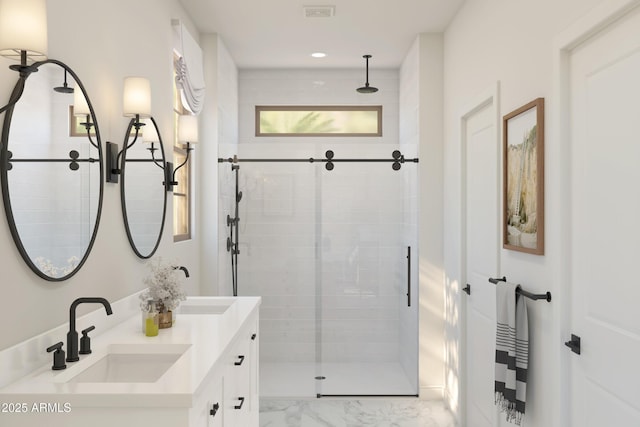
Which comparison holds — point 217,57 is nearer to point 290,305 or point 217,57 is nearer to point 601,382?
point 290,305

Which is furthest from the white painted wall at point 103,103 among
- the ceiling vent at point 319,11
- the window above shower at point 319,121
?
the window above shower at point 319,121

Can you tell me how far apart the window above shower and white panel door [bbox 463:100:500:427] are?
1.88m

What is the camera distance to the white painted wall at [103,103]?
173cm

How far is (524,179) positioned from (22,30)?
85.7 inches

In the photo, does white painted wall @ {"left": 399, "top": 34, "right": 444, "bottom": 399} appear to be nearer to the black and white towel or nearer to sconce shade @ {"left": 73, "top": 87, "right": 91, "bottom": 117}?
the black and white towel

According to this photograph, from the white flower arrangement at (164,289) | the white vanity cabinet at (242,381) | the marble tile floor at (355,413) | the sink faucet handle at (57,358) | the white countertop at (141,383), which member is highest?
the white flower arrangement at (164,289)

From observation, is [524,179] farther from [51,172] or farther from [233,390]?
[51,172]

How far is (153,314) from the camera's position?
2.30m

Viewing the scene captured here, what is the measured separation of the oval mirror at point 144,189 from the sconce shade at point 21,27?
41.8 inches

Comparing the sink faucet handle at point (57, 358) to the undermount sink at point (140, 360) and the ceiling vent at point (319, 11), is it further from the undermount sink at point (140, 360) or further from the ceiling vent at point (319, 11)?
the ceiling vent at point (319, 11)

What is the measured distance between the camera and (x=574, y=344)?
2.11 metres

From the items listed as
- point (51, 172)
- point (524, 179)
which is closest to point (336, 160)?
point (524, 179)

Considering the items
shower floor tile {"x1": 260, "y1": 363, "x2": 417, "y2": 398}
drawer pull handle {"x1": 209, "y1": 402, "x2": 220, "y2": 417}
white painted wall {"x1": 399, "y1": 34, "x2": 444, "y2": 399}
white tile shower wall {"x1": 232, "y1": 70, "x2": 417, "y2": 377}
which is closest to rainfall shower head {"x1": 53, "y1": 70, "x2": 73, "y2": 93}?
drawer pull handle {"x1": 209, "y1": 402, "x2": 220, "y2": 417}

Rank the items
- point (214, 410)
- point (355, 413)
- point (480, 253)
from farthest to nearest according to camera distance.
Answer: point (355, 413)
point (480, 253)
point (214, 410)
